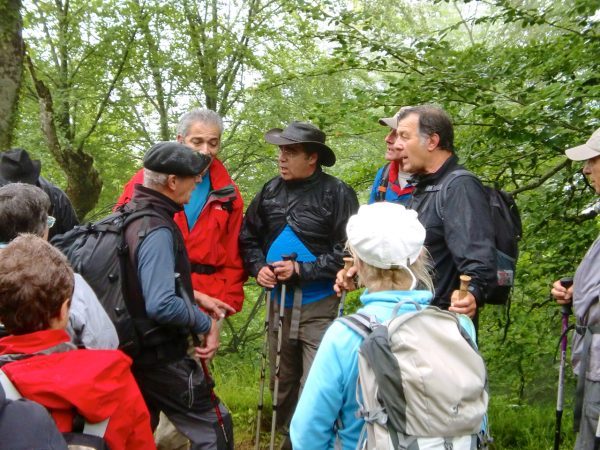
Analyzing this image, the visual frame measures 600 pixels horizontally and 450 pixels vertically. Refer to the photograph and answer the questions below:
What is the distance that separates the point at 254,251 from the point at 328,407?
252 centimetres

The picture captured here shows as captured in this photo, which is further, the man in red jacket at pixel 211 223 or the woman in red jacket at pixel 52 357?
the man in red jacket at pixel 211 223

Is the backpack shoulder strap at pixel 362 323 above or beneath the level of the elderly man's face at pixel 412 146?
beneath

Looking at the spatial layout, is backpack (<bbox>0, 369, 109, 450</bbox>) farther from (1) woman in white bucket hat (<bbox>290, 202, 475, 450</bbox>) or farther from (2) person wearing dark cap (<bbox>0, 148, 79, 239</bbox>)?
(2) person wearing dark cap (<bbox>0, 148, 79, 239</bbox>)

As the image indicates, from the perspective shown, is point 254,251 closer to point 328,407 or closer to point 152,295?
point 152,295

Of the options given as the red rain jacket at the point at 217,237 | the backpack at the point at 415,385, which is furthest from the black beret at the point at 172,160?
the backpack at the point at 415,385

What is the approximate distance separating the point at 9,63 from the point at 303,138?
2.78 meters

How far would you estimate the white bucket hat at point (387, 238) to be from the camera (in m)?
2.12

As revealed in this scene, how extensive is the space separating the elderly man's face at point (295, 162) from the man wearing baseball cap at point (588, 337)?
1851 mm

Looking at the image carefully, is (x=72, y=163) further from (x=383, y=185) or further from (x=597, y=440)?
(x=597, y=440)

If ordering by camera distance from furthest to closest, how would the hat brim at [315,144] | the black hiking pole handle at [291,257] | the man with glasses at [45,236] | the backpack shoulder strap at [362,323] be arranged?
1. the hat brim at [315,144]
2. the black hiking pole handle at [291,257]
3. the man with glasses at [45,236]
4. the backpack shoulder strap at [362,323]

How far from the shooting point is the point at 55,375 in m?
1.94

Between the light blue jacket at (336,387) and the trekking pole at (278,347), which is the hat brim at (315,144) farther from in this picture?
the light blue jacket at (336,387)

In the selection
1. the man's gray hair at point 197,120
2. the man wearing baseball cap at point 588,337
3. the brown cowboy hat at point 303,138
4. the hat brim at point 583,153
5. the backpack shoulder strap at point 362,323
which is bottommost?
the man wearing baseball cap at point 588,337

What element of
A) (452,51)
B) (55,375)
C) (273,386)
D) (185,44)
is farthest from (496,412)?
(185,44)
